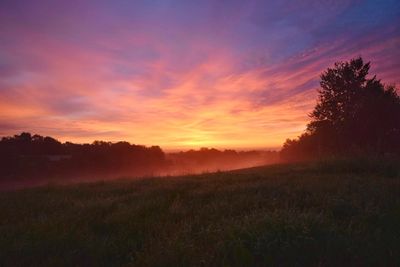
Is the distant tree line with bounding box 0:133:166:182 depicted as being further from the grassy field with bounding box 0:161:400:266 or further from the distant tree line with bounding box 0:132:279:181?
the grassy field with bounding box 0:161:400:266

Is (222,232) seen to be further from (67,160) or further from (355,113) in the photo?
(67,160)

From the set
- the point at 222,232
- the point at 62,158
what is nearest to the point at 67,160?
the point at 62,158

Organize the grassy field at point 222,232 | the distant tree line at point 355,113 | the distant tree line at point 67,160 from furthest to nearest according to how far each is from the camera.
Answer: the distant tree line at point 67,160 < the distant tree line at point 355,113 < the grassy field at point 222,232

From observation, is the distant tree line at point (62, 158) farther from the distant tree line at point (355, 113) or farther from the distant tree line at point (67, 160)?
the distant tree line at point (355, 113)

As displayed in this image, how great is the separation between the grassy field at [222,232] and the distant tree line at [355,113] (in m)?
30.3

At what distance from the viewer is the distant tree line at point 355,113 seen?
3647 cm

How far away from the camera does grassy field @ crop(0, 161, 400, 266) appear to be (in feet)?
16.2

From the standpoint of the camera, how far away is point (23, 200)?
39.4 feet

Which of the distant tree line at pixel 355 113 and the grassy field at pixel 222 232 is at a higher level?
the distant tree line at pixel 355 113

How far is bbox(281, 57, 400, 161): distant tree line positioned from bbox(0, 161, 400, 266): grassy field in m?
30.3

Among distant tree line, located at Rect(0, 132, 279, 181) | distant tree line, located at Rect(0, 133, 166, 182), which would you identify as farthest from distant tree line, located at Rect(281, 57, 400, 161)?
distant tree line, located at Rect(0, 133, 166, 182)

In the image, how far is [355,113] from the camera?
37531mm

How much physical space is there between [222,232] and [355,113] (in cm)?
3724

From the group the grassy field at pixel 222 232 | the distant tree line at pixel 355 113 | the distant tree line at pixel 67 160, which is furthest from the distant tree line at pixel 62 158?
the grassy field at pixel 222 232
